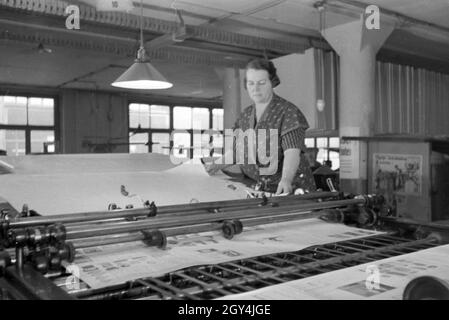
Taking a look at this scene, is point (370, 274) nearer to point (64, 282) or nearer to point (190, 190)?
point (64, 282)

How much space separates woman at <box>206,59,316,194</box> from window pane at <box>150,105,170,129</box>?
292 inches

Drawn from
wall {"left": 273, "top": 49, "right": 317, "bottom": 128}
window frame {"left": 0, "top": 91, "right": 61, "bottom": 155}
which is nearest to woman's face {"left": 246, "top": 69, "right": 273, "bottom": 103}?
wall {"left": 273, "top": 49, "right": 317, "bottom": 128}

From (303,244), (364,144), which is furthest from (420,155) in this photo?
(303,244)

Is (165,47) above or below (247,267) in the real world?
above

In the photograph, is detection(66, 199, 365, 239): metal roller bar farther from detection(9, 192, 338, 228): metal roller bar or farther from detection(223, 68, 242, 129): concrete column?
detection(223, 68, 242, 129): concrete column

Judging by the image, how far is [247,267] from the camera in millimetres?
1134

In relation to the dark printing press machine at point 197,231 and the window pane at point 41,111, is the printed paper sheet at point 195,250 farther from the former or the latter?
the window pane at point 41,111

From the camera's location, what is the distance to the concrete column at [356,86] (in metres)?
4.82

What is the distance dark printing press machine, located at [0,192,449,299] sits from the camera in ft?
3.09

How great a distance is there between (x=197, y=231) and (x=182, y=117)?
841cm

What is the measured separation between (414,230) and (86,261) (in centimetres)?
111
